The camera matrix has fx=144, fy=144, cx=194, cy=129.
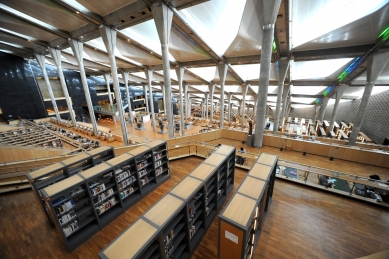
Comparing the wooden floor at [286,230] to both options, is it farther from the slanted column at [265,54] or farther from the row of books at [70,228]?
the slanted column at [265,54]

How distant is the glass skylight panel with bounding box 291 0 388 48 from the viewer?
592 cm

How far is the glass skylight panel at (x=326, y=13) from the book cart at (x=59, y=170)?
10129 mm

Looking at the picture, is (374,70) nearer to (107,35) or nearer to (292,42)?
(292,42)

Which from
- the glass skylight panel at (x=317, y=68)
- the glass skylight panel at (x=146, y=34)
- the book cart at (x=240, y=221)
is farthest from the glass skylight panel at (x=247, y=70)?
the book cart at (x=240, y=221)

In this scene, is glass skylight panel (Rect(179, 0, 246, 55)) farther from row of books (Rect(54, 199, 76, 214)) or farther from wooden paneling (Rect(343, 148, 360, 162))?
row of books (Rect(54, 199, 76, 214))

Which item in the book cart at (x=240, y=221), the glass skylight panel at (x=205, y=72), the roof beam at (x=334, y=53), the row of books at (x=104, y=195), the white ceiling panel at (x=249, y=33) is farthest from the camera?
the glass skylight panel at (x=205, y=72)

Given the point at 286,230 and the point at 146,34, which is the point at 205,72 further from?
the point at 286,230

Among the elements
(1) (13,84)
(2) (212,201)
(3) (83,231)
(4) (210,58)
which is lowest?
(3) (83,231)

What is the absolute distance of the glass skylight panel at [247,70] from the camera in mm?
14524

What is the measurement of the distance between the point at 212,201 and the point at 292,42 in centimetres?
1096

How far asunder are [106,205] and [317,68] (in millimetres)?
17282

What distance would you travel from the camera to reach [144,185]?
5055mm

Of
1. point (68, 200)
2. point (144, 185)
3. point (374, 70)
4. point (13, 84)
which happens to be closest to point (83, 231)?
point (68, 200)

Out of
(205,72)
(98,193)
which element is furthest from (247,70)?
(98,193)
